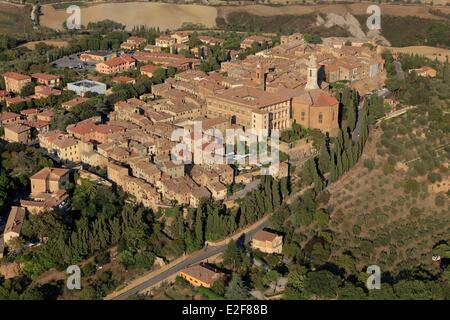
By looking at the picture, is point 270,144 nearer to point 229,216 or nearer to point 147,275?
point 229,216

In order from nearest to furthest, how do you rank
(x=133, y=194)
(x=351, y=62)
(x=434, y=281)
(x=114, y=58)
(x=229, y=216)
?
(x=434, y=281) → (x=229, y=216) → (x=133, y=194) → (x=351, y=62) → (x=114, y=58)

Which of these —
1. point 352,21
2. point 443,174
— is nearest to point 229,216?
point 443,174

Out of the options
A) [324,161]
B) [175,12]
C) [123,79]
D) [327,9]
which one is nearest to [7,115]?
[123,79]

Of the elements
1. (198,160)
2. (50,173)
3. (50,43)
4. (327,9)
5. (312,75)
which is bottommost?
(50,173)

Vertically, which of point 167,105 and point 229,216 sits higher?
point 167,105

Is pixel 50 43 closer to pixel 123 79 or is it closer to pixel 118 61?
pixel 118 61

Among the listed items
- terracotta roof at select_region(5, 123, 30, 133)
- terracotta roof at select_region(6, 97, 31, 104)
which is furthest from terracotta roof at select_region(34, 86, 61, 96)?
terracotta roof at select_region(5, 123, 30, 133)

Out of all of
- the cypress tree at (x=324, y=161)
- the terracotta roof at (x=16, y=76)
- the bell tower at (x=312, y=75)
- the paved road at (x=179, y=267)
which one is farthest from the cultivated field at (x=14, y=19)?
the paved road at (x=179, y=267)
